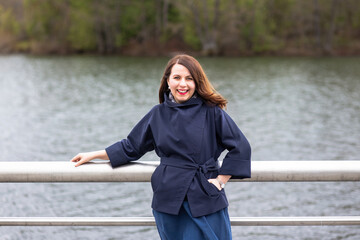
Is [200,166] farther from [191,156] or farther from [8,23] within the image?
[8,23]

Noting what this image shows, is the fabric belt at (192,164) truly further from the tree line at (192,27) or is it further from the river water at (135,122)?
the tree line at (192,27)

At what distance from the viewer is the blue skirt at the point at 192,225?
2033mm

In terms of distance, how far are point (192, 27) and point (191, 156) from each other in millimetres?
53643

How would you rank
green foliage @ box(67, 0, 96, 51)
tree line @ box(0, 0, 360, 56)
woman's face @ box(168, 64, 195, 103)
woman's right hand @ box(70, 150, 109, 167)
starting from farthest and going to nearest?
green foliage @ box(67, 0, 96, 51), tree line @ box(0, 0, 360, 56), woman's face @ box(168, 64, 195, 103), woman's right hand @ box(70, 150, 109, 167)

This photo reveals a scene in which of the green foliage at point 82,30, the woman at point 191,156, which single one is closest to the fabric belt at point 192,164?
the woman at point 191,156

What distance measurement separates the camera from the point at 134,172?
2023 millimetres

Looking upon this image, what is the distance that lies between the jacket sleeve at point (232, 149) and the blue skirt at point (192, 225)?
0.64 ft

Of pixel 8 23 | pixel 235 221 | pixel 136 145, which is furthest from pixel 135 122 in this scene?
pixel 8 23

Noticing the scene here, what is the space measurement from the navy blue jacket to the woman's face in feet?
0.17

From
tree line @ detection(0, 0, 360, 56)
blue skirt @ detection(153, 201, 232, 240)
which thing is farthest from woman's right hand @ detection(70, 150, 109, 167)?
tree line @ detection(0, 0, 360, 56)

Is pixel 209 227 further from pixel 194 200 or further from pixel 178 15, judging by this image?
pixel 178 15

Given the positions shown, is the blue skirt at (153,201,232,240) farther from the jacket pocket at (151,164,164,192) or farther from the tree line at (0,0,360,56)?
the tree line at (0,0,360,56)

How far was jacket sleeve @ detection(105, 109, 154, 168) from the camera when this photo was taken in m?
2.13

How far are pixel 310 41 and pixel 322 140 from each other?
42.1 meters
